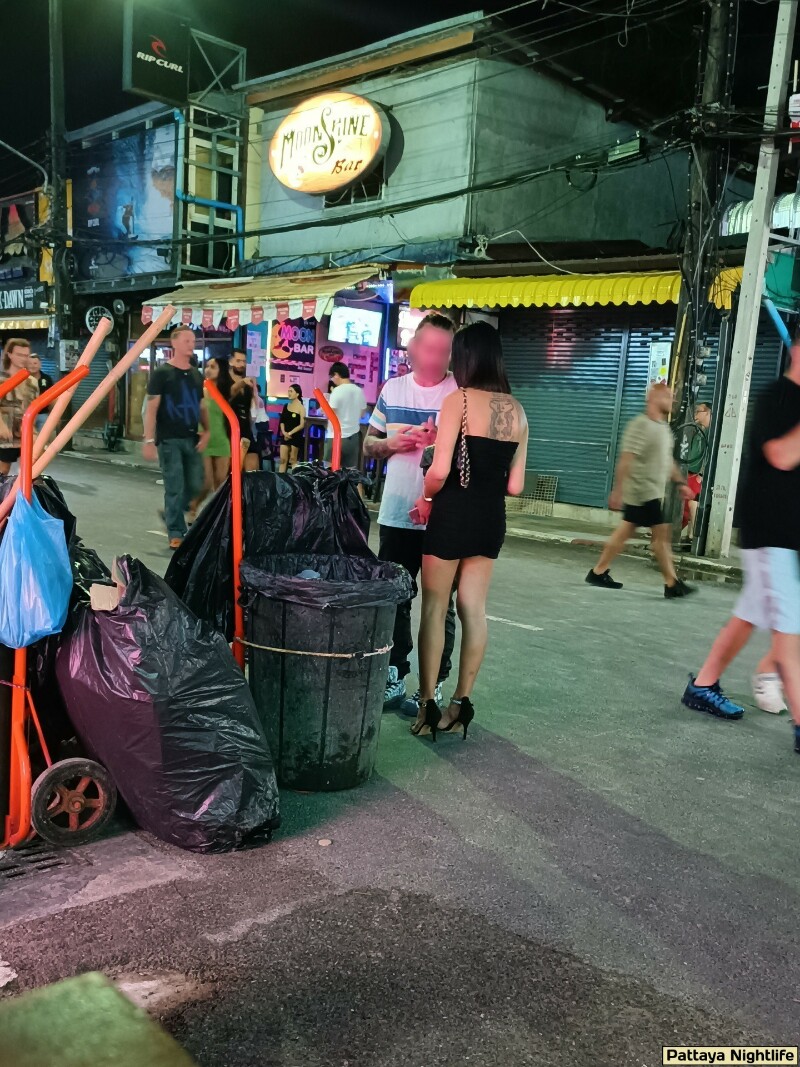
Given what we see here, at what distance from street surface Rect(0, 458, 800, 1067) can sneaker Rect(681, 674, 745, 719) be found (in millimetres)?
342

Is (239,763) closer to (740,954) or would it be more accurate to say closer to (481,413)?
(740,954)

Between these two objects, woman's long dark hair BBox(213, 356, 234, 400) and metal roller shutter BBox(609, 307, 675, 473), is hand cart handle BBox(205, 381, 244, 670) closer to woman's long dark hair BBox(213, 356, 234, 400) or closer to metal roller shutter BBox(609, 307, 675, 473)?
woman's long dark hair BBox(213, 356, 234, 400)

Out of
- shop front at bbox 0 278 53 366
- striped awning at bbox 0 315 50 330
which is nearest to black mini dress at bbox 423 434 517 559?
shop front at bbox 0 278 53 366

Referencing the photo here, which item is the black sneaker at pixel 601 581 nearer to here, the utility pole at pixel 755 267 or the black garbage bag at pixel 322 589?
the utility pole at pixel 755 267

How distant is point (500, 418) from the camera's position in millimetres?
4293

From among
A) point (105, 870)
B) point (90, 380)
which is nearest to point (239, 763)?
point (105, 870)

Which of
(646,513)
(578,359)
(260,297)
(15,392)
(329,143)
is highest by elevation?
(329,143)

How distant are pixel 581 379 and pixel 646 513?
6927 mm

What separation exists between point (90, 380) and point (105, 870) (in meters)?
25.7

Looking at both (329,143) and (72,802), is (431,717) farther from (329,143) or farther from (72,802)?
(329,143)

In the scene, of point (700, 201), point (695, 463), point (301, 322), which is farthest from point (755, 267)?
point (301, 322)

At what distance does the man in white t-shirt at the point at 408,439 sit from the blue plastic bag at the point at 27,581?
202 centimetres

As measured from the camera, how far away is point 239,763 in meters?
3.15

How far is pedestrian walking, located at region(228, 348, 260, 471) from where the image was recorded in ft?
32.8
